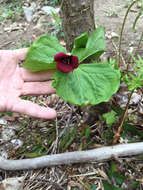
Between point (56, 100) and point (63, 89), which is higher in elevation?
point (63, 89)

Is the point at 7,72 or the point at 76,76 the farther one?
the point at 7,72

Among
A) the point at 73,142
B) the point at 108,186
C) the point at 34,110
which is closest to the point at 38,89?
the point at 34,110

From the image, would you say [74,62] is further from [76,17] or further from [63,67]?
[76,17]

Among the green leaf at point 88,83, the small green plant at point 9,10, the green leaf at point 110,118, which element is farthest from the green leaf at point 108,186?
the small green plant at point 9,10

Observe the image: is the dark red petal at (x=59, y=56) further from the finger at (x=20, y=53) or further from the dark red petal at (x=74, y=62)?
the finger at (x=20, y=53)

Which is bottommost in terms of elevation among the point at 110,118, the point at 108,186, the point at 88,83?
the point at 108,186

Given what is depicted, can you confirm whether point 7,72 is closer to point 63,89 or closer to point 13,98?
point 13,98

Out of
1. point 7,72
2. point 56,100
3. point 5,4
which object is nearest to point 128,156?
point 56,100
